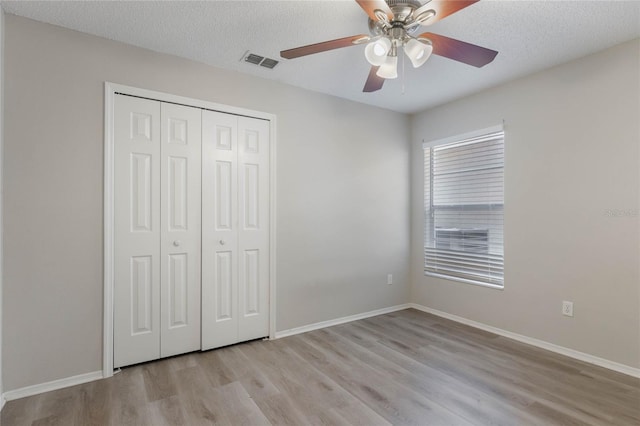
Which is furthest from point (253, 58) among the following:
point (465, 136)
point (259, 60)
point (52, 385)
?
point (52, 385)

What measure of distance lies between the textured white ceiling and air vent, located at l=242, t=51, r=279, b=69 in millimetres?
58

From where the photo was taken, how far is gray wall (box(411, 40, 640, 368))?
249cm

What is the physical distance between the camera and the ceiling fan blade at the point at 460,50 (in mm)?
1817

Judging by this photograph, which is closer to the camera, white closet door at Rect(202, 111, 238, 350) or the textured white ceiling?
the textured white ceiling

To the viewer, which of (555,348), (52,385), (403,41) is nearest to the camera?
(403,41)

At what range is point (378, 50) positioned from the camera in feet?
5.96

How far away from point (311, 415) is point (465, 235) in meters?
2.61

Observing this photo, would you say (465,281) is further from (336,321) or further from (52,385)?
(52,385)

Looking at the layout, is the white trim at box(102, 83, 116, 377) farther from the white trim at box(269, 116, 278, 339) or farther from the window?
the window

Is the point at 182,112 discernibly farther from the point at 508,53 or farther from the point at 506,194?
the point at 506,194

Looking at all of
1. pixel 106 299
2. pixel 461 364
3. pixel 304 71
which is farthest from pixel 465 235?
pixel 106 299

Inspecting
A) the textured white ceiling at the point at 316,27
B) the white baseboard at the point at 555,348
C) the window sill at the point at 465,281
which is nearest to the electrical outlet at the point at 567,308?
the white baseboard at the point at 555,348

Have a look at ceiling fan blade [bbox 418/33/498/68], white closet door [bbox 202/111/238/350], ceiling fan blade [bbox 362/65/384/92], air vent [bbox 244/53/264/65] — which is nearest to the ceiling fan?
ceiling fan blade [bbox 418/33/498/68]

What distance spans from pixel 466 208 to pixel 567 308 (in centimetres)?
132
